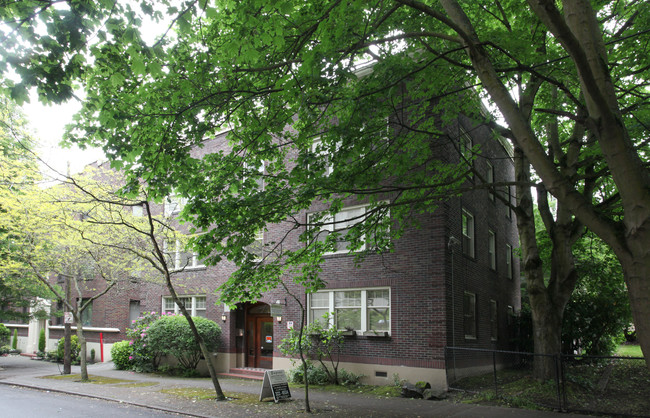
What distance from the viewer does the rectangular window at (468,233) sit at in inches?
697

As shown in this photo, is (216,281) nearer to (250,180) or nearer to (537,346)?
(250,180)

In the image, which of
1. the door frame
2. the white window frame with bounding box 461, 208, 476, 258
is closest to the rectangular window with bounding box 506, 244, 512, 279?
the white window frame with bounding box 461, 208, 476, 258

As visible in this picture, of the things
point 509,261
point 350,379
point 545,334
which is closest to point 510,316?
point 509,261

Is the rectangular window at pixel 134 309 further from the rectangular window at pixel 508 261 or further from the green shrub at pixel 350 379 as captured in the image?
the rectangular window at pixel 508 261

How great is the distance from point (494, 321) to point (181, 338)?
43.0ft

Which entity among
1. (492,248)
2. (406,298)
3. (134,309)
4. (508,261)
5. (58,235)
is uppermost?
(58,235)

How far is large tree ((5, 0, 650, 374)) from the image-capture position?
6094 mm

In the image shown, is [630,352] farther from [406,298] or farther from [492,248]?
[406,298]

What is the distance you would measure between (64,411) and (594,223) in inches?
482

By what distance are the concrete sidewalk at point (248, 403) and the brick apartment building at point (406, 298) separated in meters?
2.02

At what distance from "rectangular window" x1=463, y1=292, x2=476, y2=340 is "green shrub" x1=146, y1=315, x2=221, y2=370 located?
33.0 feet

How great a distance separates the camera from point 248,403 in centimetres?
1236

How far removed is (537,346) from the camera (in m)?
13.6

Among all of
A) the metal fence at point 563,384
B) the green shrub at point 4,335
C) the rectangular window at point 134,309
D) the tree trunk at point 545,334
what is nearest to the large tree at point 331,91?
the tree trunk at point 545,334
